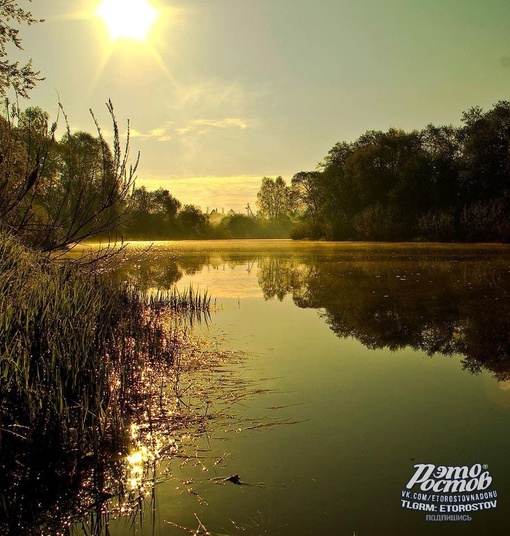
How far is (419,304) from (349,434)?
7.35m

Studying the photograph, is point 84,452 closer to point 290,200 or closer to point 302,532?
point 302,532

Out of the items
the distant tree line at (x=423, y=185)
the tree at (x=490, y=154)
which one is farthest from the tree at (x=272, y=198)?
the tree at (x=490, y=154)

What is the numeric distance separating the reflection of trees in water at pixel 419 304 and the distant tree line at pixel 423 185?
20.2m

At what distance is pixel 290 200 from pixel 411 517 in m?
74.3

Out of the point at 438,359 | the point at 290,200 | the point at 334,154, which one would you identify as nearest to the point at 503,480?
the point at 438,359

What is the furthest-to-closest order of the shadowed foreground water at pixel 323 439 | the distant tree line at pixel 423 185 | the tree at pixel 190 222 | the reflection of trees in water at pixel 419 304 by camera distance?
1. the tree at pixel 190 222
2. the distant tree line at pixel 423 185
3. the reflection of trees in water at pixel 419 304
4. the shadowed foreground water at pixel 323 439

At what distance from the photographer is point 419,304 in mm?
11055

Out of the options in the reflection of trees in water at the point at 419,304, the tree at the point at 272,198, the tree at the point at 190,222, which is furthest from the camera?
the tree at the point at 272,198

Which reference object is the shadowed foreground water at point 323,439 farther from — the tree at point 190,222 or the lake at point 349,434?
the tree at point 190,222

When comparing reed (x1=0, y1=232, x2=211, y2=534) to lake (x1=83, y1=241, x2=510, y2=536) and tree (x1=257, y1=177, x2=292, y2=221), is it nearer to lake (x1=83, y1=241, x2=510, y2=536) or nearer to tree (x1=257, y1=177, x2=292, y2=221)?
lake (x1=83, y1=241, x2=510, y2=536)

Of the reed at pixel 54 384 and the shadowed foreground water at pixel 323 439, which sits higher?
the reed at pixel 54 384

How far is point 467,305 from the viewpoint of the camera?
10766mm

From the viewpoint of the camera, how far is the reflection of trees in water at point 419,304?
7.49 m

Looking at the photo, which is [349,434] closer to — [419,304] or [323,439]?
[323,439]
